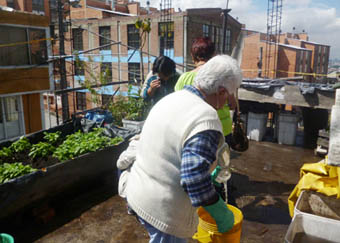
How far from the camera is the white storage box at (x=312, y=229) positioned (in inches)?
110

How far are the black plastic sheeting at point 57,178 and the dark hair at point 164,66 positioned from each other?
1623 millimetres

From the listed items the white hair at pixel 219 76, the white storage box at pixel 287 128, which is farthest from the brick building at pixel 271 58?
the white hair at pixel 219 76

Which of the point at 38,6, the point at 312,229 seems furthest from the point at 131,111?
the point at 38,6

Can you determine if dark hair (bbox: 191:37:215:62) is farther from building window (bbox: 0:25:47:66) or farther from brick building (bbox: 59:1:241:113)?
brick building (bbox: 59:1:241:113)

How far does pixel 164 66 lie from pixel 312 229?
2631mm

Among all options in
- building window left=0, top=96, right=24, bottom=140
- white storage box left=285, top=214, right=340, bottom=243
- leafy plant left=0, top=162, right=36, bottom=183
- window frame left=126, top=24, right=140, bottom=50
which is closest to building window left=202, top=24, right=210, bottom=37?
window frame left=126, top=24, right=140, bottom=50

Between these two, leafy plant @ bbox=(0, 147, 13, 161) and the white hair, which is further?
leafy plant @ bbox=(0, 147, 13, 161)

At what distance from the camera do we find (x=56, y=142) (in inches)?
203

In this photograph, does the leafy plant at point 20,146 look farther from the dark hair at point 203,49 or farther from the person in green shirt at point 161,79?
the dark hair at point 203,49

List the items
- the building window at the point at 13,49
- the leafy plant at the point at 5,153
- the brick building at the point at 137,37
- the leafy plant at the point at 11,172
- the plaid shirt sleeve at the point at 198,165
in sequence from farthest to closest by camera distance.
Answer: the brick building at the point at 137,37
the building window at the point at 13,49
the leafy plant at the point at 5,153
the leafy plant at the point at 11,172
the plaid shirt sleeve at the point at 198,165

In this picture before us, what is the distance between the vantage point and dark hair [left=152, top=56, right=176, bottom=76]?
3988 mm

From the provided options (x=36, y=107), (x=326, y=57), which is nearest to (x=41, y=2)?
(x=36, y=107)

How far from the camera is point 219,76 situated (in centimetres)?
173

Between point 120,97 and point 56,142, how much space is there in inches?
94.9
